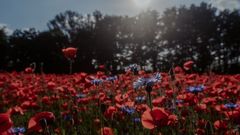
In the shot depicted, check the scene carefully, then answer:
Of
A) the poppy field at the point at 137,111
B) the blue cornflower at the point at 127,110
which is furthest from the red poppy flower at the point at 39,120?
the blue cornflower at the point at 127,110

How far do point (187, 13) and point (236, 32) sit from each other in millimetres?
7056

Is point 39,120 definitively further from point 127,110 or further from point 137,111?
point 137,111

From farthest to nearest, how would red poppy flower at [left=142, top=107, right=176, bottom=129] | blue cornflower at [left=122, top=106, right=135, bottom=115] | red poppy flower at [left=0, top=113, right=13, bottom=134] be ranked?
blue cornflower at [left=122, top=106, right=135, bottom=115] < red poppy flower at [left=142, top=107, right=176, bottom=129] < red poppy flower at [left=0, top=113, right=13, bottom=134]

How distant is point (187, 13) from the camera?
58438 mm

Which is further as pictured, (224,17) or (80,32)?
(224,17)

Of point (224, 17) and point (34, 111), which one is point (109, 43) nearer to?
point (224, 17)

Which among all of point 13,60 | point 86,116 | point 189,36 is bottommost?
point 86,116

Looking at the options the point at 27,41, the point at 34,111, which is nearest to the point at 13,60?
the point at 27,41

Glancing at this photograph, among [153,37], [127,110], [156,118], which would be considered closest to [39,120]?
[156,118]

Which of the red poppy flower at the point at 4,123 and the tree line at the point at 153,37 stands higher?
the tree line at the point at 153,37

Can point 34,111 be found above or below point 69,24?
below

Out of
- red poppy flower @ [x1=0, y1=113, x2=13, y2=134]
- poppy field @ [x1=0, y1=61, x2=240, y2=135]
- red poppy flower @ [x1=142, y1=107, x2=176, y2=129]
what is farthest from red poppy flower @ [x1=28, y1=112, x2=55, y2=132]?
red poppy flower @ [x1=0, y1=113, x2=13, y2=134]

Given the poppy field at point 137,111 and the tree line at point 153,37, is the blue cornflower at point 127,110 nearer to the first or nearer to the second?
the poppy field at point 137,111

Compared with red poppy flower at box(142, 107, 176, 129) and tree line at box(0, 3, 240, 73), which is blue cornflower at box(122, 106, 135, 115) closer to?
red poppy flower at box(142, 107, 176, 129)
